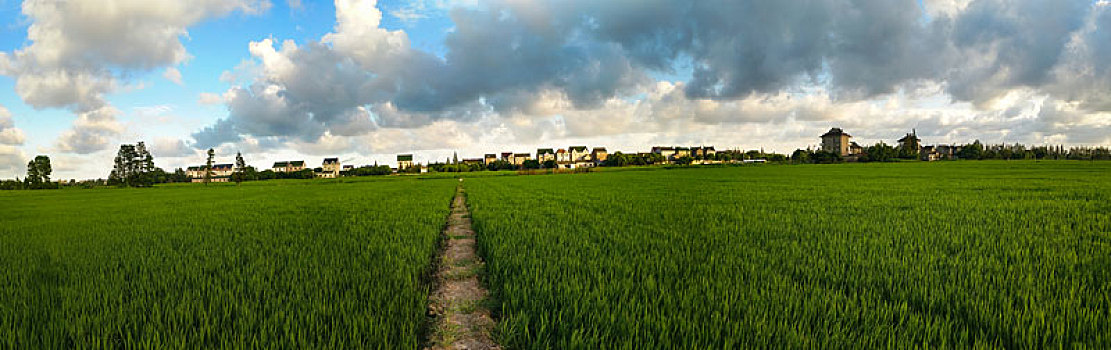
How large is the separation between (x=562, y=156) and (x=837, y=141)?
104 m

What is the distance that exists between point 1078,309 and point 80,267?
11.8 metres

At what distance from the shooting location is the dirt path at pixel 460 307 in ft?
11.9

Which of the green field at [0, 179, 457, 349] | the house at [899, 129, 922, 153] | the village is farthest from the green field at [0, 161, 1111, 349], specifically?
the house at [899, 129, 922, 153]

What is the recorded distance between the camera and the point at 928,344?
3.01 metres

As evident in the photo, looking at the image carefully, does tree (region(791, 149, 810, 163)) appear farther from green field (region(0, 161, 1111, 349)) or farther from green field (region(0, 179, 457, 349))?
green field (region(0, 179, 457, 349))

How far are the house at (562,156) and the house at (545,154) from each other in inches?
76.2

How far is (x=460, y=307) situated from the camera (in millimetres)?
4484

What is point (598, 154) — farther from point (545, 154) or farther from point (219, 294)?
point (219, 294)

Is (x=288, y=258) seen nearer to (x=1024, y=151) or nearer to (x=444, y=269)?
(x=444, y=269)

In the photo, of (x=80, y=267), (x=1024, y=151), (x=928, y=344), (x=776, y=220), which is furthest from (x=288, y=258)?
(x=1024, y=151)

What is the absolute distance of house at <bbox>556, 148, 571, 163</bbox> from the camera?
177m


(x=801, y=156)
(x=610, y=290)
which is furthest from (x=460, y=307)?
(x=801, y=156)

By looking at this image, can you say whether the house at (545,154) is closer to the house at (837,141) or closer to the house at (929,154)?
the house at (837,141)

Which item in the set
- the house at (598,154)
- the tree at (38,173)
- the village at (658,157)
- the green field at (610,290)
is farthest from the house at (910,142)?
the tree at (38,173)
